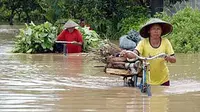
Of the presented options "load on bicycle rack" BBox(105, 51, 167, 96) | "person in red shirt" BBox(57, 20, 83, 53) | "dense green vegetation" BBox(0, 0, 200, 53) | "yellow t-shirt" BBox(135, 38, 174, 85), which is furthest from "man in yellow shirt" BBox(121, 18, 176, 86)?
"dense green vegetation" BBox(0, 0, 200, 53)

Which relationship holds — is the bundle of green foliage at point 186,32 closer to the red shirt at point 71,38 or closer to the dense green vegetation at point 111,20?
the dense green vegetation at point 111,20

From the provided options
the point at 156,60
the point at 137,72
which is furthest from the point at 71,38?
the point at 156,60

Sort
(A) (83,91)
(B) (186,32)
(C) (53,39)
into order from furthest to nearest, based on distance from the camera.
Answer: (B) (186,32) → (C) (53,39) → (A) (83,91)

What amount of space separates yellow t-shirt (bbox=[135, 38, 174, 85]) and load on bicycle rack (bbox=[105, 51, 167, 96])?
12 cm

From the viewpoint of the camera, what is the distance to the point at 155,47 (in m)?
7.89

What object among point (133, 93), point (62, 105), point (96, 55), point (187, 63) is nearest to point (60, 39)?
point (187, 63)

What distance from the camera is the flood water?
6.96 m

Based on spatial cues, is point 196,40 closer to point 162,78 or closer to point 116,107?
point 162,78

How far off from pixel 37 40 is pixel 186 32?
511 centimetres

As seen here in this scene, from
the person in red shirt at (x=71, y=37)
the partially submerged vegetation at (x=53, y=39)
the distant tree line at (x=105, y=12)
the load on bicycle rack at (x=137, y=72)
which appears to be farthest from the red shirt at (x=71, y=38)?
the distant tree line at (x=105, y=12)

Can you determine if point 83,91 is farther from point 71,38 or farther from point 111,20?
point 111,20

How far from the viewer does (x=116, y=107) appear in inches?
274

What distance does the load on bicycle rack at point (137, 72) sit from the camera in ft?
25.2

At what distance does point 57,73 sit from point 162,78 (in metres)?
3.56
